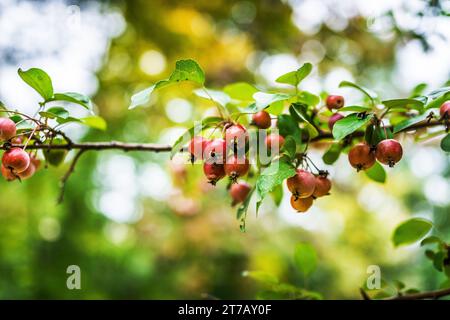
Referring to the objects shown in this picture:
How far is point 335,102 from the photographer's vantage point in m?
0.82

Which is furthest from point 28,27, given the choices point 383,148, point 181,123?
point 383,148

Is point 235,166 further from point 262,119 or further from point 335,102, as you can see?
point 335,102

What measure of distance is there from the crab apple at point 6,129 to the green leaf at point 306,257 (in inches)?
26.8

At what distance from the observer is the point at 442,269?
0.90 m

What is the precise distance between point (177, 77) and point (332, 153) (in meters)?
0.36

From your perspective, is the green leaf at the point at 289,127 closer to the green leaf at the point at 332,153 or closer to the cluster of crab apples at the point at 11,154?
the green leaf at the point at 332,153

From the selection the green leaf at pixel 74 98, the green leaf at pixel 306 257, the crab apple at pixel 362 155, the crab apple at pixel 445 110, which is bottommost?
the green leaf at pixel 306 257

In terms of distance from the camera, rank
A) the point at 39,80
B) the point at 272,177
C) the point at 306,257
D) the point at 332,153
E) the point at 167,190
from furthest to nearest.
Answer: the point at 167,190
the point at 306,257
the point at 332,153
the point at 39,80
the point at 272,177

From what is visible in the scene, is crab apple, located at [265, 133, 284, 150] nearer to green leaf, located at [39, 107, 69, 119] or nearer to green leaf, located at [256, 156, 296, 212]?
green leaf, located at [256, 156, 296, 212]

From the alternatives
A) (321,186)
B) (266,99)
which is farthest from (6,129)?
(321,186)

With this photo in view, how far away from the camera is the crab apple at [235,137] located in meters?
0.71

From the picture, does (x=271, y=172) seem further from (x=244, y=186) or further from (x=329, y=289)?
(x=329, y=289)

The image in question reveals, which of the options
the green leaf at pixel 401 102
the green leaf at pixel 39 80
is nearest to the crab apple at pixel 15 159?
the green leaf at pixel 39 80

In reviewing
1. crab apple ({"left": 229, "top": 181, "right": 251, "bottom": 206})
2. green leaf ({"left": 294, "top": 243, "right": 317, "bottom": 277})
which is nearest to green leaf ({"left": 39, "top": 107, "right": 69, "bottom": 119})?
crab apple ({"left": 229, "top": 181, "right": 251, "bottom": 206})
